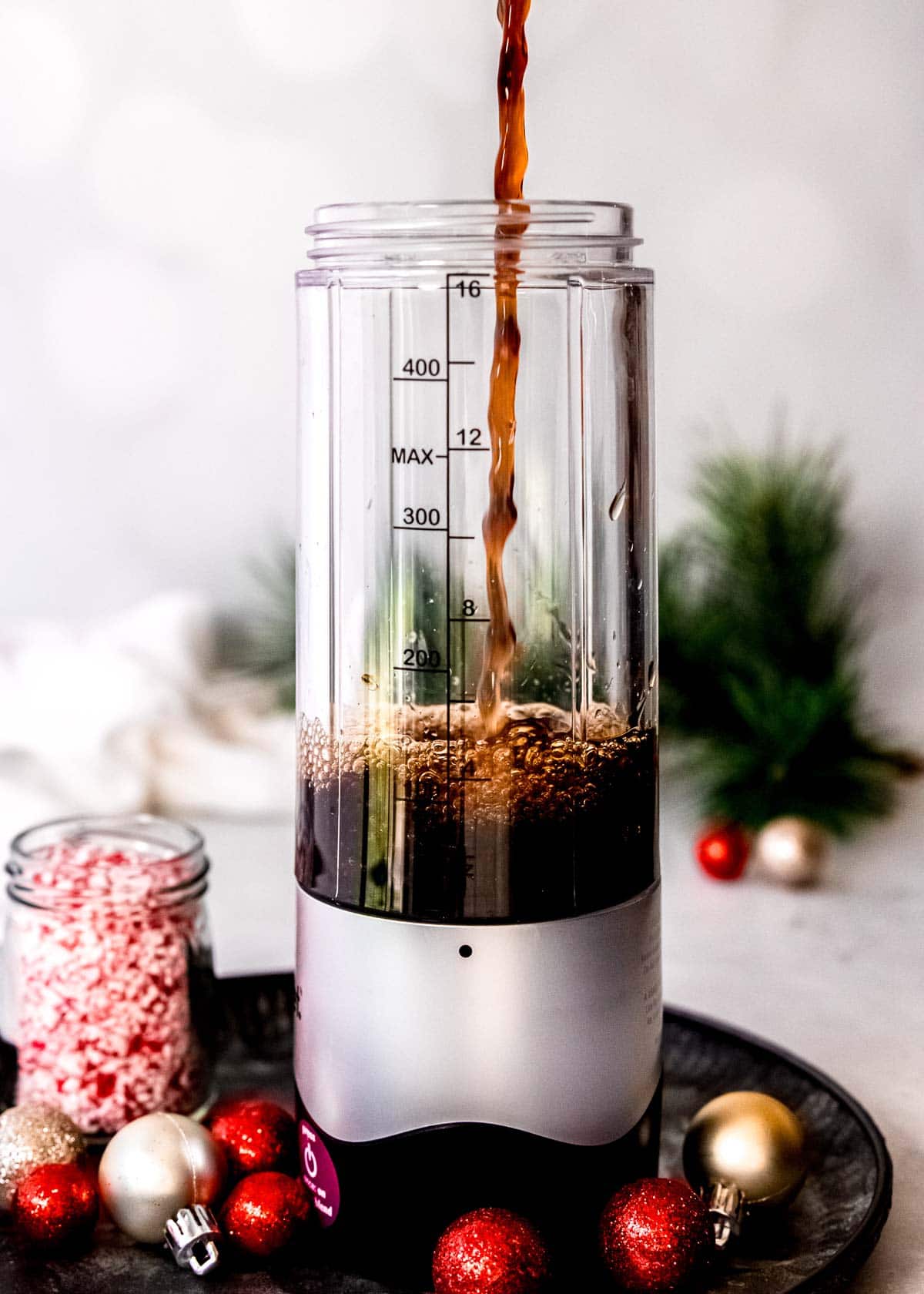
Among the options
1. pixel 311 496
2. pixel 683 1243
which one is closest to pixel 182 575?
pixel 311 496

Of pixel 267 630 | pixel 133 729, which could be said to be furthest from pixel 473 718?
pixel 267 630

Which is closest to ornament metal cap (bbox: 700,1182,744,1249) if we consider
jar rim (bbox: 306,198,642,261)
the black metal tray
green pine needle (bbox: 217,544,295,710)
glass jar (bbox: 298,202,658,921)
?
the black metal tray

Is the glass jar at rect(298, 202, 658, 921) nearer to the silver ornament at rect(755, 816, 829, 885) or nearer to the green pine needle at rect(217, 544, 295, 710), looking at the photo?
the silver ornament at rect(755, 816, 829, 885)

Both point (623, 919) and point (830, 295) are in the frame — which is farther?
point (830, 295)

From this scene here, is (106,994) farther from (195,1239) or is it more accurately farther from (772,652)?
(772,652)

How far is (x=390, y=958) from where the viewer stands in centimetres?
60

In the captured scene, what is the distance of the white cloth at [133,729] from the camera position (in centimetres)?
123

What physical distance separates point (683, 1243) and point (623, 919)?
0.40 ft

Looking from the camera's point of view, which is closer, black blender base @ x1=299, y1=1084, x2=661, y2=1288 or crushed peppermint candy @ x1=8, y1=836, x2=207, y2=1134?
black blender base @ x1=299, y1=1084, x2=661, y2=1288

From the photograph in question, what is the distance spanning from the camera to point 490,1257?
1.90ft

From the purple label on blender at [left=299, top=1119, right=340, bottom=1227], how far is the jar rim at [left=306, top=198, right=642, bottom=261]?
1.15 feet

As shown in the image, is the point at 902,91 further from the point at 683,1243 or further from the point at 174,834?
the point at 683,1243

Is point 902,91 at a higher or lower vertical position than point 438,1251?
higher

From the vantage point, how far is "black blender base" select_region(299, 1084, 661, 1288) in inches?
24.0
